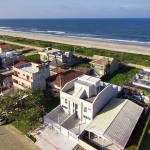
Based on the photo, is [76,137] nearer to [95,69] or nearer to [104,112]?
[104,112]

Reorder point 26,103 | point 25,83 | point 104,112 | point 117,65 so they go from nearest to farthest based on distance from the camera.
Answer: point 104,112
point 26,103
point 25,83
point 117,65

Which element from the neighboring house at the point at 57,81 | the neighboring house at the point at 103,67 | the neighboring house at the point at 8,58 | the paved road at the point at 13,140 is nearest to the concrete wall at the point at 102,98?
the paved road at the point at 13,140

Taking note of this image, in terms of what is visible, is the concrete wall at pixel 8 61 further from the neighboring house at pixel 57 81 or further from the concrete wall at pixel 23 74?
the neighboring house at pixel 57 81

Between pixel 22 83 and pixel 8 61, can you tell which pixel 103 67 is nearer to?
pixel 22 83

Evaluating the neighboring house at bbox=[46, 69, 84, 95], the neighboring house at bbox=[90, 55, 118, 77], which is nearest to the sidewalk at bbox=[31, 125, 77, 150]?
the neighboring house at bbox=[46, 69, 84, 95]

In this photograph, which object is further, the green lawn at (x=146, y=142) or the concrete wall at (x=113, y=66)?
the concrete wall at (x=113, y=66)

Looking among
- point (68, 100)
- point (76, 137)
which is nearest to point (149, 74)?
point (68, 100)
